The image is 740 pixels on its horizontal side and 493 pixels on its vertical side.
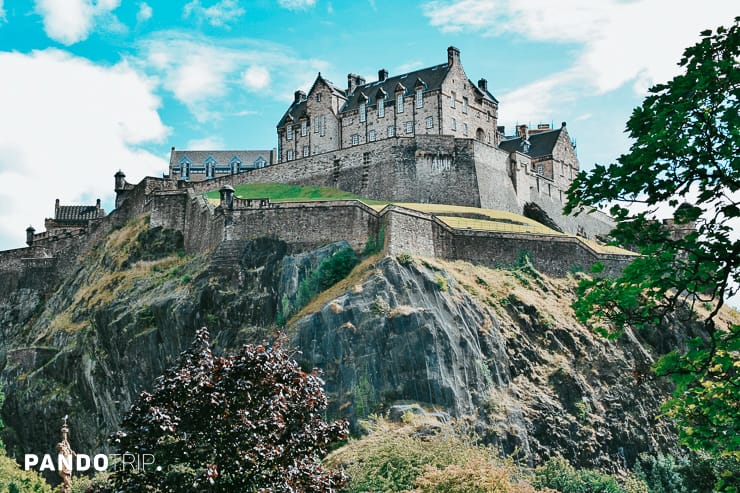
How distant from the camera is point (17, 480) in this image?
4344 centimetres

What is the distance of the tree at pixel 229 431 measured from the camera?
2072 cm

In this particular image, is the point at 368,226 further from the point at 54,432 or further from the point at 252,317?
the point at 54,432

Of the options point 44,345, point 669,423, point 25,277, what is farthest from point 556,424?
point 25,277

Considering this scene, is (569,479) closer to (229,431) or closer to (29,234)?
(229,431)

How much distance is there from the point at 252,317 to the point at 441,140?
76.5ft

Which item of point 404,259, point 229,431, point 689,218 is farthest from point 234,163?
point 689,218

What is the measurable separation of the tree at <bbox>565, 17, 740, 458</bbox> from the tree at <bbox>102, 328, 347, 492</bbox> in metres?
9.01

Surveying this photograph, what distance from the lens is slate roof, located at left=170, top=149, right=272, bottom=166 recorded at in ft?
349

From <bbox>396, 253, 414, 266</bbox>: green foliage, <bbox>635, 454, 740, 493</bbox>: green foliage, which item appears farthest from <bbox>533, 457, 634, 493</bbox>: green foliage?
<bbox>396, 253, 414, 266</bbox>: green foliage

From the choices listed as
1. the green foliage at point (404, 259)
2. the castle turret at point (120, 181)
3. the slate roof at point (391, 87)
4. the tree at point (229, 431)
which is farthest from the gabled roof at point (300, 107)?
the tree at point (229, 431)

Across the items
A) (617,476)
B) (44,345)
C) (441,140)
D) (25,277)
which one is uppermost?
(441,140)

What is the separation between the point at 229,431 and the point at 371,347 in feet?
70.6

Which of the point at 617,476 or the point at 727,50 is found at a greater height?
the point at 727,50

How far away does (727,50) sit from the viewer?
15.8 meters
